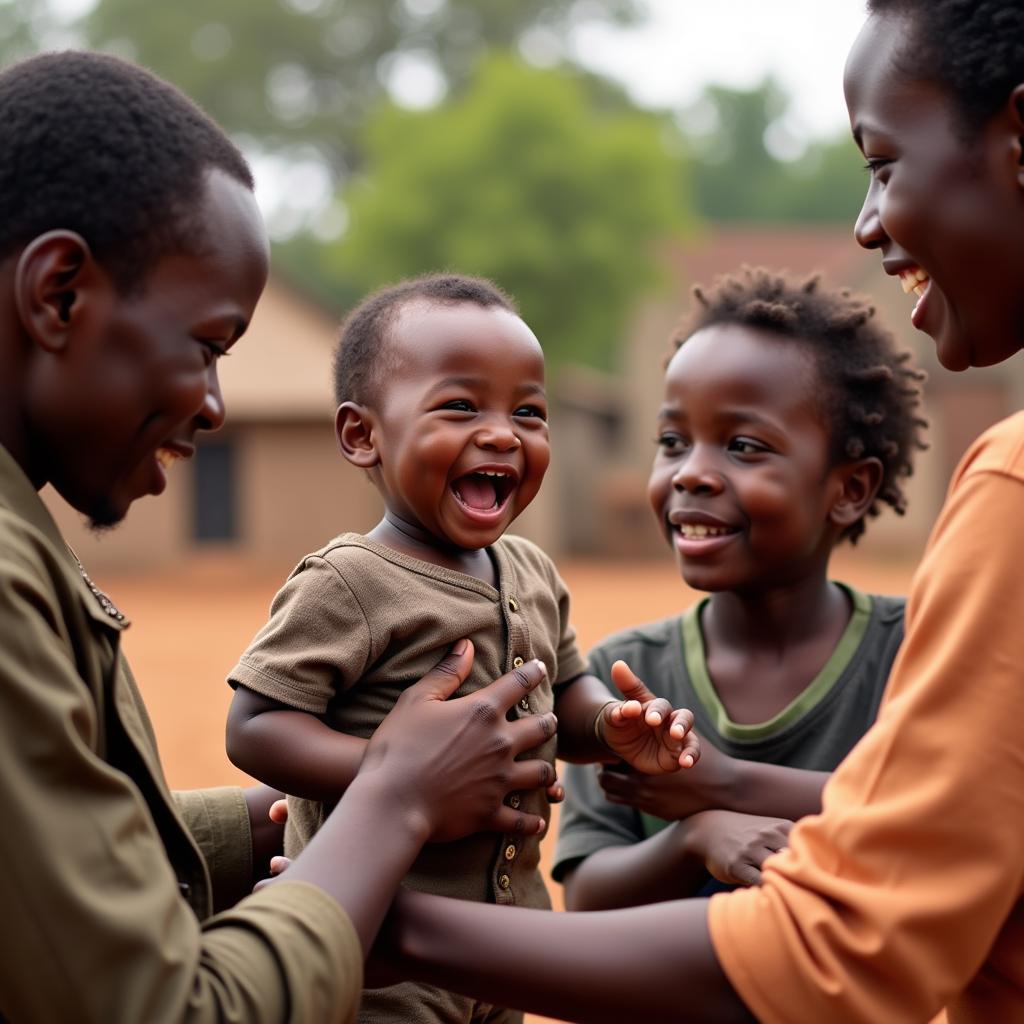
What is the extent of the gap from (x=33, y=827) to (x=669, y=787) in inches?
64.1

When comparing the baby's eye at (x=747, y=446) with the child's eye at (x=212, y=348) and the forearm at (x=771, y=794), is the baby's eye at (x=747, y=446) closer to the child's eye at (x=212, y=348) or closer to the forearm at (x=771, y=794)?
the forearm at (x=771, y=794)

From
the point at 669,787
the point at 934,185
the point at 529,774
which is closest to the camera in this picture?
the point at 934,185

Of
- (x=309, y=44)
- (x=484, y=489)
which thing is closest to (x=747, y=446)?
(x=484, y=489)

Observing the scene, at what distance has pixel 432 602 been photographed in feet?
8.81

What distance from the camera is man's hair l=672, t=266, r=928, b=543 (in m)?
3.41

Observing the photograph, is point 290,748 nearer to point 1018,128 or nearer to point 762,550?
point 762,550

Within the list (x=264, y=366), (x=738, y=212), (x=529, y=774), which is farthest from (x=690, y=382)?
(x=738, y=212)

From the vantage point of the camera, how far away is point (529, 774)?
2.50 meters

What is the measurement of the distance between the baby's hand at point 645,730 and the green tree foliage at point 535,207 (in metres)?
27.1

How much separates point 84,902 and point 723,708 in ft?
6.49

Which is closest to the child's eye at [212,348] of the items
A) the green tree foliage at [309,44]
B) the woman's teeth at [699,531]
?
the woman's teeth at [699,531]

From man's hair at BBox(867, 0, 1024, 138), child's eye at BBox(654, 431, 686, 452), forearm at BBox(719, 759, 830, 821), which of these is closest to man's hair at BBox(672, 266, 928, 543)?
child's eye at BBox(654, 431, 686, 452)

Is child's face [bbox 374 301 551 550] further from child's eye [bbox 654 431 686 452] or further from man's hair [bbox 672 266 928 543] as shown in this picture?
man's hair [bbox 672 266 928 543]

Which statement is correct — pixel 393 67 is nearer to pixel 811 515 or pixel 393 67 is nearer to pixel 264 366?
pixel 264 366
